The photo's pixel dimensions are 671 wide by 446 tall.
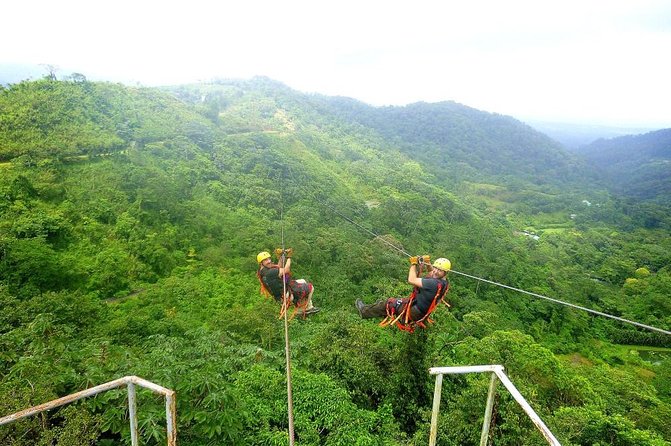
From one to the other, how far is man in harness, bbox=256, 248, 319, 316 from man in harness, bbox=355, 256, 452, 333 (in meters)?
1.96

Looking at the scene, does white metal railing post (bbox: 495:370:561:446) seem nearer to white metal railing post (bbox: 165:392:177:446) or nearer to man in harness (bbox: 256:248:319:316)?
white metal railing post (bbox: 165:392:177:446)

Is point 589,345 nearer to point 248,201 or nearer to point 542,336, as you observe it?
point 542,336

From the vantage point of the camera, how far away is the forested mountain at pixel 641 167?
357 feet

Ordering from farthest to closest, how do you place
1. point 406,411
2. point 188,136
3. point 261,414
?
point 188,136
point 406,411
point 261,414

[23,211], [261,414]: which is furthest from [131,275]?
[261,414]

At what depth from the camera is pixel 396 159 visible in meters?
91.4

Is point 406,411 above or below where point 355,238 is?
above

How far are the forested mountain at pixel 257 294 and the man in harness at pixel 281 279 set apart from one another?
1.88 m

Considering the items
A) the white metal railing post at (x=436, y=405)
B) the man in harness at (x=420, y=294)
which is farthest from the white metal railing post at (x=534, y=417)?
the man in harness at (x=420, y=294)

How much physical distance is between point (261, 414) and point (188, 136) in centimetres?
4505

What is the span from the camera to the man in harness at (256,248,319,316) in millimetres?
7215

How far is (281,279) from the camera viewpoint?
296 inches

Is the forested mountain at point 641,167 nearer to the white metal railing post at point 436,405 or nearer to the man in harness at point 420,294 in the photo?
the man in harness at point 420,294

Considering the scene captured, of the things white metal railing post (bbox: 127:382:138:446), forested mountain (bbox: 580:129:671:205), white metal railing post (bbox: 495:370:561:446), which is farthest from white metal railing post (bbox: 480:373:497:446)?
forested mountain (bbox: 580:129:671:205)
